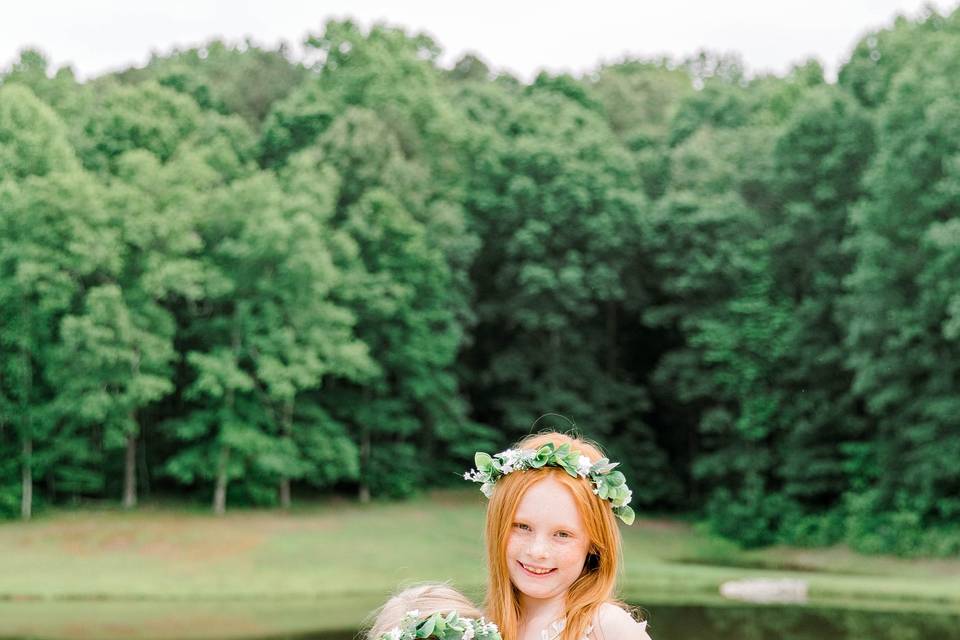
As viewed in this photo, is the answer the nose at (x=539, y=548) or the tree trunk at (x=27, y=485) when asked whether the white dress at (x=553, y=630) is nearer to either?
the nose at (x=539, y=548)

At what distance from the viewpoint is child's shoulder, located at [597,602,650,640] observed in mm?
2295

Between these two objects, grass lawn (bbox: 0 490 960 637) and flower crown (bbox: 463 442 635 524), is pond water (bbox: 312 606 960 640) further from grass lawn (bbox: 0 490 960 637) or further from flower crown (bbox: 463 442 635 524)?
flower crown (bbox: 463 442 635 524)

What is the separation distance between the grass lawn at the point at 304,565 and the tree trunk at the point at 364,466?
33.6 inches

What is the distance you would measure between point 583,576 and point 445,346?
28719 mm

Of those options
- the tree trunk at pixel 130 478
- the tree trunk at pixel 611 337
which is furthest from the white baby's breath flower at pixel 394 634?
the tree trunk at pixel 611 337

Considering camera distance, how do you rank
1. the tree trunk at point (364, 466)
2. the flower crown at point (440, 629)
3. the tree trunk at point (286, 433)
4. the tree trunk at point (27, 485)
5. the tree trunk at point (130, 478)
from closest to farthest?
the flower crown at point (440, 629)
the tree trunk at point (27, 485)
the tree trunk at point (130, 478)
the tree trunk at point (286, 433)
the tree trunk at point (364, 466)

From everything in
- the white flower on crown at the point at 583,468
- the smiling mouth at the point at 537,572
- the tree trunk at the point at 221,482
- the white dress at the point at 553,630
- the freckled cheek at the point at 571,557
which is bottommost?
the tree trunk at the point at 221,482

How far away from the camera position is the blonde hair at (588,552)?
2395 millimetres

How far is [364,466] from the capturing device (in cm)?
3164

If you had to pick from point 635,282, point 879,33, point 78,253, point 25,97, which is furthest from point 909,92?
point 25,97

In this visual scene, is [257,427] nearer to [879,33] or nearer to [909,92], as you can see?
[909,92]

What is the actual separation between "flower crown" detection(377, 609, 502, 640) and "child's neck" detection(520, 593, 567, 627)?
24cm

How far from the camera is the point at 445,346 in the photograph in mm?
31141

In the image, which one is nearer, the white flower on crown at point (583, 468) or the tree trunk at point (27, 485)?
the white flower on crown at point (583, 468)
